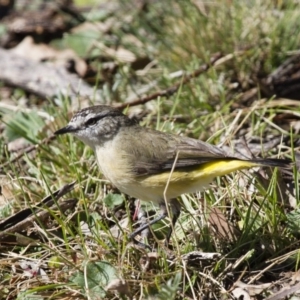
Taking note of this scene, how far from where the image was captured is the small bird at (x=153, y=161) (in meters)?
4.09

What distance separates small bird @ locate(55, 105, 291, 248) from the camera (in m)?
4.09

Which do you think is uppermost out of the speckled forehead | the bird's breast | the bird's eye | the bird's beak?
the speckled forehead

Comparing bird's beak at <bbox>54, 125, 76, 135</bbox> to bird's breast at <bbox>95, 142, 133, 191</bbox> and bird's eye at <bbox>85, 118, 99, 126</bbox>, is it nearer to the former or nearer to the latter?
bird's eye at <bbox>85, 118, 99, 126</bbox>

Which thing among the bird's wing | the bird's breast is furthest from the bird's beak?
the bird's wing

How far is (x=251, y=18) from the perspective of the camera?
643 centimetres

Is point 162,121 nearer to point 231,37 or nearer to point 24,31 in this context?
point 231,37

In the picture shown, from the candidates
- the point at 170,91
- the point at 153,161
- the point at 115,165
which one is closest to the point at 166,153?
the point at 153,161

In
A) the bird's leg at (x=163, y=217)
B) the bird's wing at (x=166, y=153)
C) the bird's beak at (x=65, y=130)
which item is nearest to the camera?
the bird's leg at (x=163, y=217)

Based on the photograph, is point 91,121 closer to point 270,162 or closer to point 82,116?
point 82,116

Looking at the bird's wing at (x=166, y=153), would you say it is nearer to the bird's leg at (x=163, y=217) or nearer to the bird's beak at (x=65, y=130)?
the bird's leg at (x=163, y=217)

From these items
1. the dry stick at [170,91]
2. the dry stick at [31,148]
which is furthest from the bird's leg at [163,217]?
the dry stick at [170,91]

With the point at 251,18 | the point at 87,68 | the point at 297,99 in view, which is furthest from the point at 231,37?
the point at 87,68

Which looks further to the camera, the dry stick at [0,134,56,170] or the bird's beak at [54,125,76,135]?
the dry stick at [0,134,56,170]

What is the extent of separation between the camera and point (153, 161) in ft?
13.9
